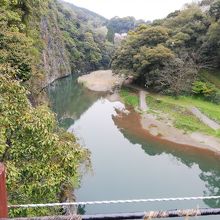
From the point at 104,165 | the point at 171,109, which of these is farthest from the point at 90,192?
the point at 171,109

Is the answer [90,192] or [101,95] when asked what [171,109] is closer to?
[101,95]

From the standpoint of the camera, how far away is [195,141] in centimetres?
2975

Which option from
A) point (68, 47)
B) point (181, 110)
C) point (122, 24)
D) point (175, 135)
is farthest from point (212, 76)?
point (122, 24)

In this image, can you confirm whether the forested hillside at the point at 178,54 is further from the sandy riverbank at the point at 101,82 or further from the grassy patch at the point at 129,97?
the sandy riverbank at the point at 101,82

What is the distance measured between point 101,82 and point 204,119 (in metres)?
27.5

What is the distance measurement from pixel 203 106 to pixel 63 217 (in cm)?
3575

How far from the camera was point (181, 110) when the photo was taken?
1458 inches

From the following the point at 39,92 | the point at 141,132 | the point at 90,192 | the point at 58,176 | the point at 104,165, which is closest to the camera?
the point at 58,176

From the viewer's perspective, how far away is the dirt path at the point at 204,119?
3232cm

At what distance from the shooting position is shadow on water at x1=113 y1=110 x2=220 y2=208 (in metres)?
22.4

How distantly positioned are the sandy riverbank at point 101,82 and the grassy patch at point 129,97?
187 inches

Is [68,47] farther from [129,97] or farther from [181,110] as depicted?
[181,110]

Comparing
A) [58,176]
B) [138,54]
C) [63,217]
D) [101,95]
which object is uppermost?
[63,217]

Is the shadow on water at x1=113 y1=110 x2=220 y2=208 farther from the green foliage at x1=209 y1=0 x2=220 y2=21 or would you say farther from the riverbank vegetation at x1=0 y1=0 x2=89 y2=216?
the green foliage at x1=209 y1=0 x2=220 y2=21
